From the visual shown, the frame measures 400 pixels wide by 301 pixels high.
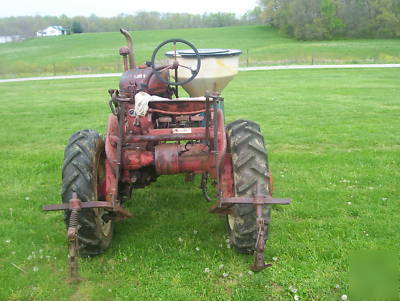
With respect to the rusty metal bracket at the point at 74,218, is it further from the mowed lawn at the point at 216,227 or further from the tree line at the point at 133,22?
the tree line at the point at 133,22

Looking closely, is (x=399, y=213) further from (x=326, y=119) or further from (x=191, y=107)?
(x=326, y=119)

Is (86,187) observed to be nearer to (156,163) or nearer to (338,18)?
(156,163)

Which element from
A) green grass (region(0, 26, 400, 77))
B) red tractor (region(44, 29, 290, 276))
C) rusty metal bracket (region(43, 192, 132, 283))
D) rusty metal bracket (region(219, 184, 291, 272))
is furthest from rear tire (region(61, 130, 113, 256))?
green grass (region(0, 26, 400, 77))

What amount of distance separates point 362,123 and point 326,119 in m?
0.80

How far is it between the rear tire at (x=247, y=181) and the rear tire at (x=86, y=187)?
1125mm

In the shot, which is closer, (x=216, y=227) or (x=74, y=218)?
(x=74, y=218)

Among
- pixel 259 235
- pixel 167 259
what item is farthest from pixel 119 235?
pixel 259 235

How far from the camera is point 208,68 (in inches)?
221

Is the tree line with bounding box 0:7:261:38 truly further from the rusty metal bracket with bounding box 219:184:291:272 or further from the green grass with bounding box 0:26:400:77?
the rusty metal bracket with bounding box 219:184:291:272

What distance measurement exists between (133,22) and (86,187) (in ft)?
279

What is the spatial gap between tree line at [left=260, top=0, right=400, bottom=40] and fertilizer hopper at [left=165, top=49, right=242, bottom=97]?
5058 cm

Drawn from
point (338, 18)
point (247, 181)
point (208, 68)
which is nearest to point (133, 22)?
point (338, 18)

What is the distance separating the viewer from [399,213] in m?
4.51

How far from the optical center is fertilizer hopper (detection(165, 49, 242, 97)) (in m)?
5.56
